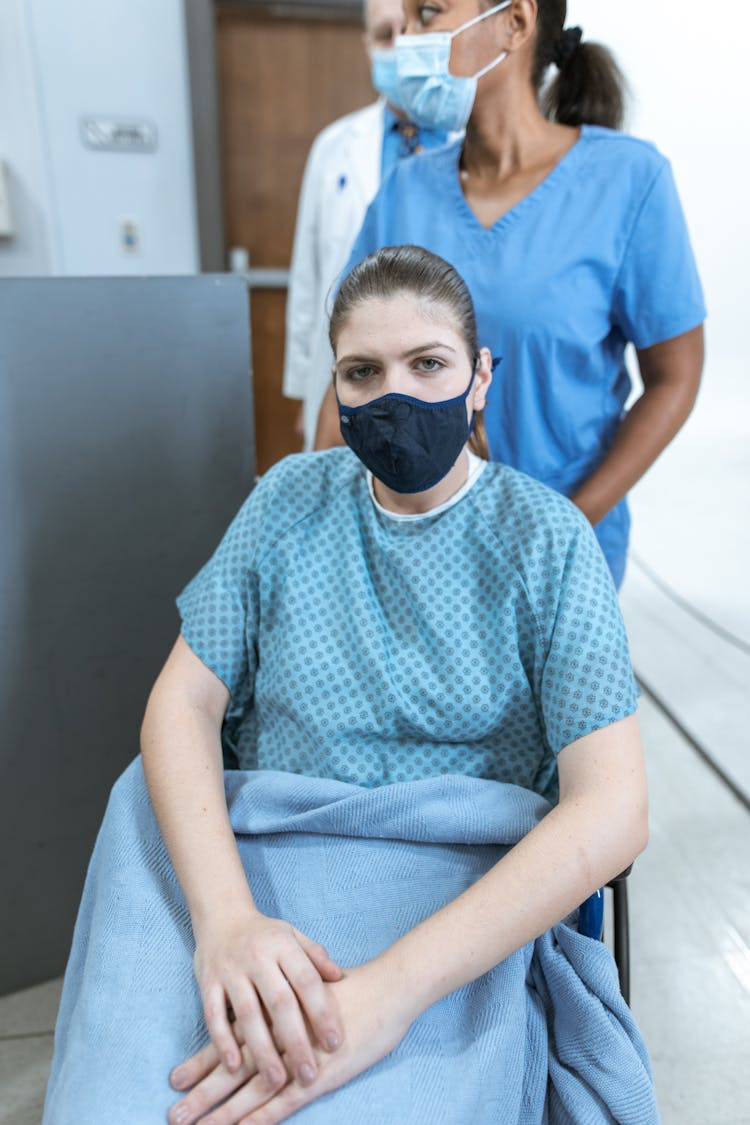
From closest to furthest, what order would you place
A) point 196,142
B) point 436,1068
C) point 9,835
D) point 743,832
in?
1. point 436,1068
2. point 9,835
3. point 743,832
4. point 196,142

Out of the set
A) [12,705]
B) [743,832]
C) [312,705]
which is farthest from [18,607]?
[743,832]

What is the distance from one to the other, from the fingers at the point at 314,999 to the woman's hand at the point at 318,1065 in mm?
11

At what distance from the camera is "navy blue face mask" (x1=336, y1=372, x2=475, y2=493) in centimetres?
93

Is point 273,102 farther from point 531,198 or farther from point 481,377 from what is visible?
point 481,377

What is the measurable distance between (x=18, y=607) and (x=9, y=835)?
1.33ft

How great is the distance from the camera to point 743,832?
1881 mm

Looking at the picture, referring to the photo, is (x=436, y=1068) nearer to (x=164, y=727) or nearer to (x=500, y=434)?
(x=164, y=727)

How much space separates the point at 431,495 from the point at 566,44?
27.9 inches

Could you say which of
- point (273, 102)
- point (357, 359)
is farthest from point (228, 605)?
point (273, 102)

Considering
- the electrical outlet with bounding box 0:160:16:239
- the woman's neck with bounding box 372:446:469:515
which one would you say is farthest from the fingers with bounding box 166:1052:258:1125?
the electrical outlet with bounding box 0:160:16:239

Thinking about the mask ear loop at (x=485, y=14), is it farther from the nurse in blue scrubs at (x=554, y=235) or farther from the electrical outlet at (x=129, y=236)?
the electrical outlet at (x=129, y=236)

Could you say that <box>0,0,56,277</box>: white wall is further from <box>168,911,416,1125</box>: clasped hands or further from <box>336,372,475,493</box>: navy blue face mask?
<box>168,911,416,1125</box>: clasped hands

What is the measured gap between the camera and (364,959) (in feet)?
2.72

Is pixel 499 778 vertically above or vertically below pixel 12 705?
above
